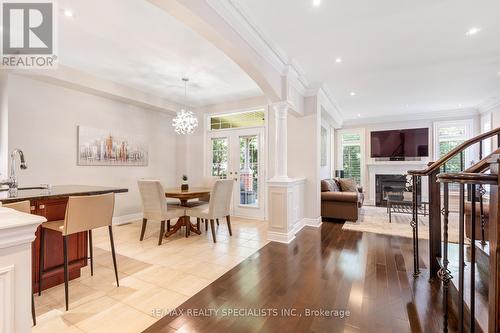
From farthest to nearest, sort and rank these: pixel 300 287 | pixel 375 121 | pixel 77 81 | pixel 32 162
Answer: pixel 375 121
pixel 77 81
pixel 32 162
pixel 300 287

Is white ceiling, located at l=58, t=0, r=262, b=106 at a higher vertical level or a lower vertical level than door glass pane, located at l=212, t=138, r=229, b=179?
higher

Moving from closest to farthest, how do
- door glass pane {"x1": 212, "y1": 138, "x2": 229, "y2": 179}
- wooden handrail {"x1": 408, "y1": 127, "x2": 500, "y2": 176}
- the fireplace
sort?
wooden handrail {"x1": 408, "y1": 127, "x2": 500, "y2": 176}
door glass pane {"x1": 212, "y1": 138, "x2": 229, "y2": 179}
the fireplace

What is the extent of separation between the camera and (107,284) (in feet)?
8.09

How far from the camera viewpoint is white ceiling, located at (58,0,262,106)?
263 centimetres

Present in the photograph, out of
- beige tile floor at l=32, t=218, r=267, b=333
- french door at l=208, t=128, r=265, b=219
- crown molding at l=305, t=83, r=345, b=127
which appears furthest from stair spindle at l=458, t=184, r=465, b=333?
french door at l=208, t=128, r=265, b=219

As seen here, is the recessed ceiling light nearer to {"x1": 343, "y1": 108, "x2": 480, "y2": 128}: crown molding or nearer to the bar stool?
the bar stool

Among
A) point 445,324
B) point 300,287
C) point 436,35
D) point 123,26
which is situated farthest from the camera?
point 436,35

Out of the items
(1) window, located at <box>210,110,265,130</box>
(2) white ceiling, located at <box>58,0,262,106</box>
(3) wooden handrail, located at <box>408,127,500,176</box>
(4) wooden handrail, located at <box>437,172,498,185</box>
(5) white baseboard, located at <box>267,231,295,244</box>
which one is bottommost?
(5) white baseboard, located at <box>267,231,295,244</box>

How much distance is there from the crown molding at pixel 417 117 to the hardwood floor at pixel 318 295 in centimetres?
530

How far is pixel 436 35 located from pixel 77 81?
5.43m

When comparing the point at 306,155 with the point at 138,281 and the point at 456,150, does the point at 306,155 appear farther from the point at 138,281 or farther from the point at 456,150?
the point at 138,281

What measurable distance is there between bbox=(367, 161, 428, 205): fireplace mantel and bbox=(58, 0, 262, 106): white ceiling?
4945 mm

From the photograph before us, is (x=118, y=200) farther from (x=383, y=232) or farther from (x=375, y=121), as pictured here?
(x=375, y=121)

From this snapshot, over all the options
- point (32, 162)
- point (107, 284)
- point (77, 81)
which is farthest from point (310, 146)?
point (32, 162)
